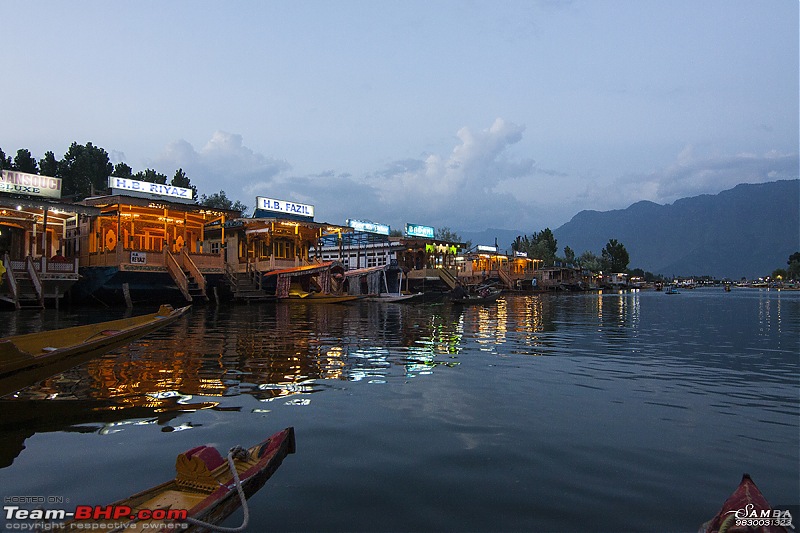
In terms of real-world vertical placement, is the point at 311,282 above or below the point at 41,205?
below

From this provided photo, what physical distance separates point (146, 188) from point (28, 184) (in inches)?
322

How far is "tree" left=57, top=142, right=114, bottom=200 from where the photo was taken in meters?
72.5

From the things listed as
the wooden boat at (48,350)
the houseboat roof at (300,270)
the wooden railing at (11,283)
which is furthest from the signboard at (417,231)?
the wooden boat at (48,350)

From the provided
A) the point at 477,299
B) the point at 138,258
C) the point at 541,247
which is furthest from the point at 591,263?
the point at 138,258

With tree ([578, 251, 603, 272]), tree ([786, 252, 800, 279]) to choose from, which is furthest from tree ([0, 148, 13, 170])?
tree ([786, 252, 800, 279])

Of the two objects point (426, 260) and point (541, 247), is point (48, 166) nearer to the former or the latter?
point (426, 260)

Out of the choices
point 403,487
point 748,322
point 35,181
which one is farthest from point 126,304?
point 748,322

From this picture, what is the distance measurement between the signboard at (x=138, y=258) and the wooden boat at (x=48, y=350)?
22.4 m

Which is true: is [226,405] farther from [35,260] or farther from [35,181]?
[35,181]

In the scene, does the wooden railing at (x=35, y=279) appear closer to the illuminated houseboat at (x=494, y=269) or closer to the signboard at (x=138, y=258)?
the signboard at (x=138, y=258)

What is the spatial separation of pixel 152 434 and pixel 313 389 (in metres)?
3.21

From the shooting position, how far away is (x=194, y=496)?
4316mm

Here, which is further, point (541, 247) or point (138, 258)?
point (541, 247)

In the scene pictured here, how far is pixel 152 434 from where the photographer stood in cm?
665
